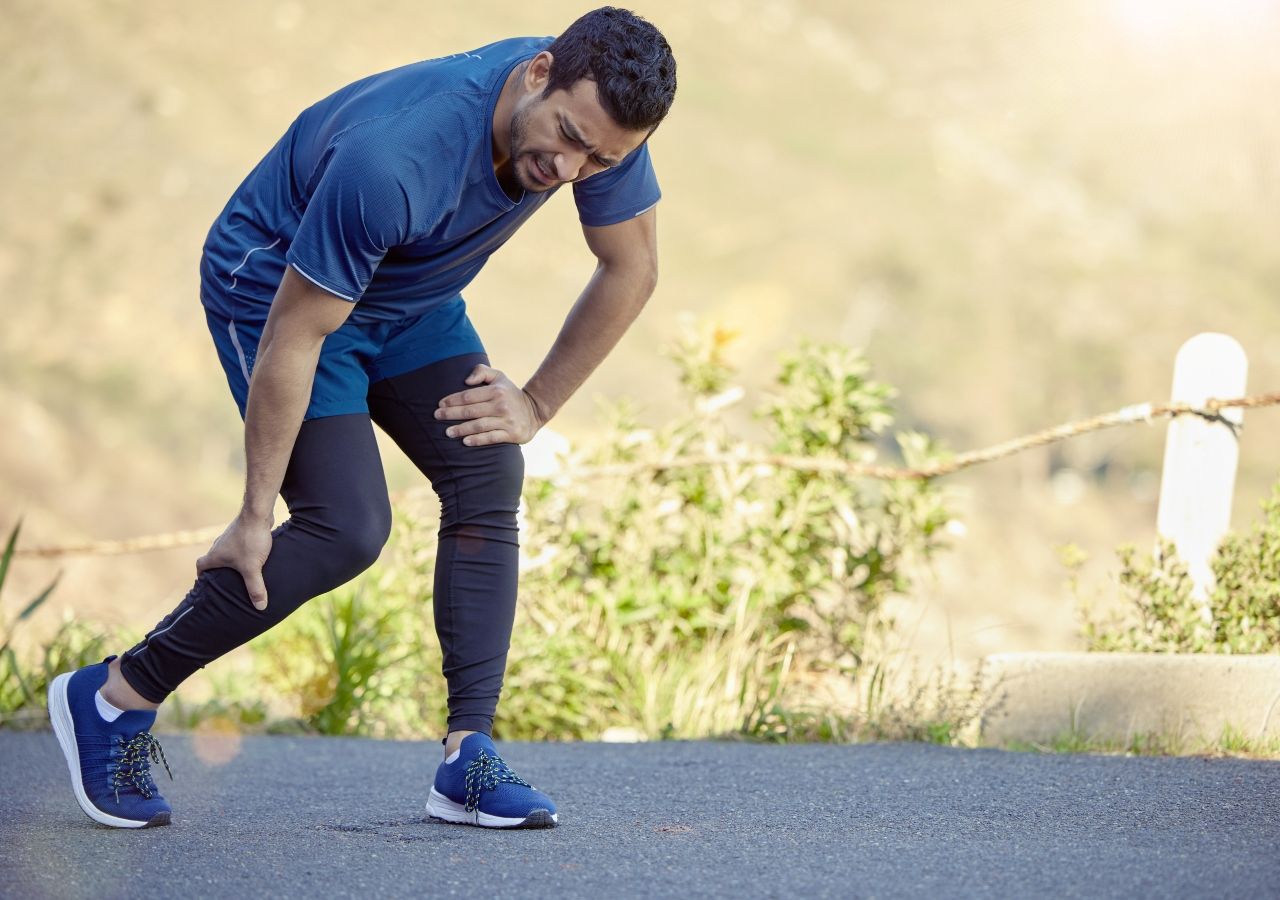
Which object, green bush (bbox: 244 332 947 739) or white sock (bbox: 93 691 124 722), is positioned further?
green bush (bbox: 244 332 947 739)

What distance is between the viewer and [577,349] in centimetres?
285

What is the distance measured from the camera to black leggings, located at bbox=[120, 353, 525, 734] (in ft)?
8.12

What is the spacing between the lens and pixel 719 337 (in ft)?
18.0

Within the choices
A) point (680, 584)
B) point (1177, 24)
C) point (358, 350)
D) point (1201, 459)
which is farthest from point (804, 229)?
point (358, 350)

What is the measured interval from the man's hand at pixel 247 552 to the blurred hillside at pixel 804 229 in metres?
10.3

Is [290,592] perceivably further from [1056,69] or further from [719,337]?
[1056,69]

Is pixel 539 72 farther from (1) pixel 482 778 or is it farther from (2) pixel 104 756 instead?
(2) pixel 104 756

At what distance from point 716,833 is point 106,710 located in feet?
3.85

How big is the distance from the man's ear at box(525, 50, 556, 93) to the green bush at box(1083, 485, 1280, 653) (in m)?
2.46

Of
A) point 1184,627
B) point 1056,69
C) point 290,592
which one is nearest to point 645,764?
point 290,592

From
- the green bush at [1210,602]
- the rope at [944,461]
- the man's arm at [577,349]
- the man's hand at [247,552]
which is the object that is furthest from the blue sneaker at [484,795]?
the rope at [944,461]

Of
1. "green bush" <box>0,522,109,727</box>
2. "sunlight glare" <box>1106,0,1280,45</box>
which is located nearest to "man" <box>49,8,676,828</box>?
"green bush" <box>0,522,109,727</box>

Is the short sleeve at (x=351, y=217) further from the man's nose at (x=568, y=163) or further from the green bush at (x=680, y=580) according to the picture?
the green bush at (x=680, y=580)

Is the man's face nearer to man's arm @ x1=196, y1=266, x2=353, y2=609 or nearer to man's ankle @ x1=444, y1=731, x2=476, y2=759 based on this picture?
man's arm @ x1=196, y1=266, x2=353, y2=609
